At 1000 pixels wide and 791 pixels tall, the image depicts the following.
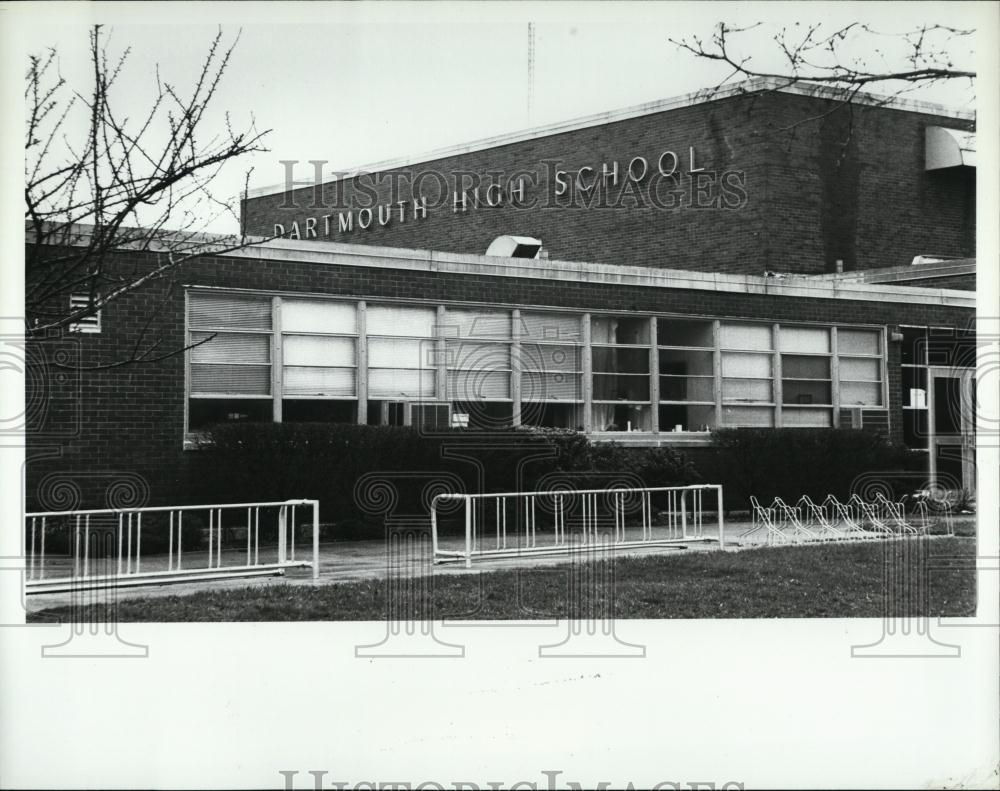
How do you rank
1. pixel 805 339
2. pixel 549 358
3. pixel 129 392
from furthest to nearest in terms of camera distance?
pixel 805 339
pixel 549 358
pixel 129 392

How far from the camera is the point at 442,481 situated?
15.1 m

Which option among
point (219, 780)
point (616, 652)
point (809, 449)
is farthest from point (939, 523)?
point (219, 780)

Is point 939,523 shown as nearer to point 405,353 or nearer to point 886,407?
point 886,407

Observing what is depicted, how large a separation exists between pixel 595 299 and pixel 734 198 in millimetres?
5592

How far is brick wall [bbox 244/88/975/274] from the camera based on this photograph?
2047 centimetres

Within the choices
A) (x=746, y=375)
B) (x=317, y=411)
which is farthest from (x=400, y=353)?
(x=746, y=375)

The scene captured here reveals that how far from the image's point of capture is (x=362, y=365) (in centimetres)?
1527

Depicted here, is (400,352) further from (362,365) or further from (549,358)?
(549,358)

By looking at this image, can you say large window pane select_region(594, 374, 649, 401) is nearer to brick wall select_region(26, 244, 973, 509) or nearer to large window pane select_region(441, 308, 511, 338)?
large window pane select_region(441, 308, 511, 338)

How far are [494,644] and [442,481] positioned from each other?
5.37 metres

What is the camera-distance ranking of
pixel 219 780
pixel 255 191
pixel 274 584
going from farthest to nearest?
pixel 255 191, pixel 274 584, pixel 219 780

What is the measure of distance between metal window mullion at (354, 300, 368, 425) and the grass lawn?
139 inches

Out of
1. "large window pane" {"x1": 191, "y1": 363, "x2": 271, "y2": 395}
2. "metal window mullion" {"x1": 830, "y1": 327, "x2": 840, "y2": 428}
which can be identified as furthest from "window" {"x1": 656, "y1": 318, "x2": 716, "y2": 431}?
"large window pane" {"x1": 191, "y1": 363, "x2": 271, "y2": 395}

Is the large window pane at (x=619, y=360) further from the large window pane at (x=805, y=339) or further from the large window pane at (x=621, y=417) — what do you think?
the large window pane at (x=805, y=339)
